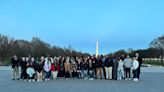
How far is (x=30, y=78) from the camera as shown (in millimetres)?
25969

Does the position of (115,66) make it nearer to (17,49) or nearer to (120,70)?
(120,70)

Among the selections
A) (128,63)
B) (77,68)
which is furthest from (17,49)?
(128,63)

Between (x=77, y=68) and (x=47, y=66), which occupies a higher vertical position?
(x=47, y=66)

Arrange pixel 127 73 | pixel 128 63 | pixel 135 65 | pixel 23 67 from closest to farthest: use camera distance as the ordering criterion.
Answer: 1. pixel 135 65
2. pixel 23 67
3. pixel 128 63
4. pixel 127 73

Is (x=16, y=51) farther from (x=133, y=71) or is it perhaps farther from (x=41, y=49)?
(x=133, y=71)

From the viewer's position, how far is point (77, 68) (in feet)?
93.4

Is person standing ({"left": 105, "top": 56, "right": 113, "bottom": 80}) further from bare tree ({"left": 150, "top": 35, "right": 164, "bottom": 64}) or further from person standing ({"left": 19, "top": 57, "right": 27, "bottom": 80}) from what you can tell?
bare tree ({"left": 150, "top": 35, "right": 164, "bottom": 64})

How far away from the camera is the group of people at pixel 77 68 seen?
86.5 feet

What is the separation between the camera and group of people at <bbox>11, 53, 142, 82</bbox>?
86.5 feet

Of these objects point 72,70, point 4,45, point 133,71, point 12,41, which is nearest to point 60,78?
point 72,70

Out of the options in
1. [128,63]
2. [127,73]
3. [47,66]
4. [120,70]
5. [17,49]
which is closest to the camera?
[47,66]

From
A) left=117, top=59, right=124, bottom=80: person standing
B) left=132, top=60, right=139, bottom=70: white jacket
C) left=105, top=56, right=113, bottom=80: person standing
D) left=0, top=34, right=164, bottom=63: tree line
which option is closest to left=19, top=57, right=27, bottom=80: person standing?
left=105, top=56, right=113, bottom=80: person standing

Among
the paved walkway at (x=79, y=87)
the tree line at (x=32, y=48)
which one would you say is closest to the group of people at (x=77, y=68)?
the paved walkway at (x=79, y=87)

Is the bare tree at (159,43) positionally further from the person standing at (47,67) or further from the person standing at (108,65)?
the person standing at (47,67)
